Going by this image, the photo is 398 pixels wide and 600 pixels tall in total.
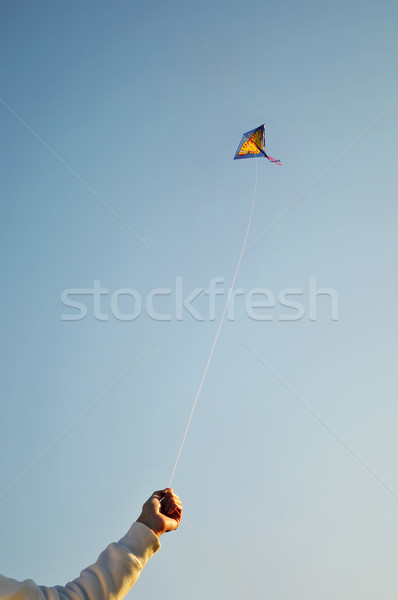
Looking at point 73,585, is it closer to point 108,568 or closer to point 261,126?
point 108,568

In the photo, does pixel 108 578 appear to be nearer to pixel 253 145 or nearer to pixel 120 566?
pixel 120 566

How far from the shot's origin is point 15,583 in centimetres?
159

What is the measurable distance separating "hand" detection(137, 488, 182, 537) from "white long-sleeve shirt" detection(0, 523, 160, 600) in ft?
0.17

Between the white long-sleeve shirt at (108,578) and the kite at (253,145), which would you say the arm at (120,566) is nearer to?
the white long-sleeve shirt at (108,578)

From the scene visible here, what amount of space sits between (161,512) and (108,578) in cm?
45

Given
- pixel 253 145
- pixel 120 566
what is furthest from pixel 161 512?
pixel 253 145

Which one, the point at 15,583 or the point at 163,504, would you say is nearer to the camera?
the point at 15,583

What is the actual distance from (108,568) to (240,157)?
895cm

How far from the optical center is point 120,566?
188 centimetres

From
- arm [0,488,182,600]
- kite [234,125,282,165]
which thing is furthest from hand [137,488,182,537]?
kite [234,125,282,165]

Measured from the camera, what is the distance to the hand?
2.15 metres

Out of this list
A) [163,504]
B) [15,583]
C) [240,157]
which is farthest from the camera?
[240,157]

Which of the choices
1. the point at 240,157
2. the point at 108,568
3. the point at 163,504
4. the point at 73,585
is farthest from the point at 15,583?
the point at 240,157

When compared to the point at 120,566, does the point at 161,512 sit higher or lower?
higher
